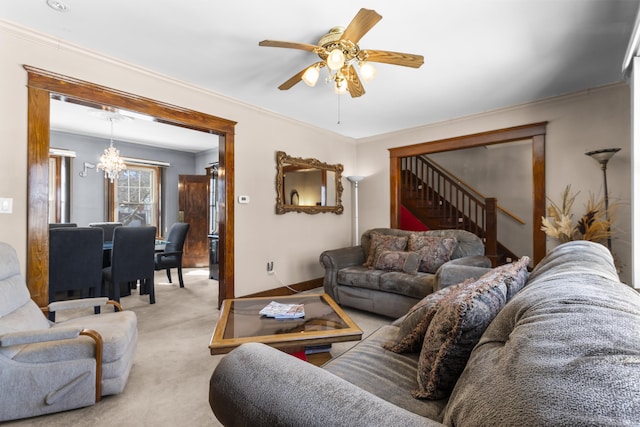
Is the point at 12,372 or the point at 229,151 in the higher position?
the point at 229,151

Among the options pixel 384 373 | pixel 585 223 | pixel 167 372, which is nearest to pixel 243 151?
pixel 167 372

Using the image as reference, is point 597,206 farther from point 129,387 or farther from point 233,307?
point 129,387

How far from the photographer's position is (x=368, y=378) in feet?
3.89

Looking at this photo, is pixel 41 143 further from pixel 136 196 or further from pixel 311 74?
pixel 136 196

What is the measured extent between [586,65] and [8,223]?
15.8 feet

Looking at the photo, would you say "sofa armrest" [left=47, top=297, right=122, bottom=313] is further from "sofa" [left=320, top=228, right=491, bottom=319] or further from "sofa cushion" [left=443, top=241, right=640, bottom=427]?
"sofa cushion" [left=443, top=241, right=640, bottom=427]

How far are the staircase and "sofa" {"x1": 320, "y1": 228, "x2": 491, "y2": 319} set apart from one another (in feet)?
7.02

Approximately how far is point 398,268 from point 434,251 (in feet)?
1.48

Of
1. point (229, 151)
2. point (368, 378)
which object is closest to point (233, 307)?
point (368, 378)

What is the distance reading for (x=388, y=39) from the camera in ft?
7.53

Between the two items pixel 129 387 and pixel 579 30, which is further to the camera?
pixel 579 30

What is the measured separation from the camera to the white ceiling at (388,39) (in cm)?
195

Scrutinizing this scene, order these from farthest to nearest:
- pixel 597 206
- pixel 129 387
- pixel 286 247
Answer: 1. pixel 286 247
2. pixel 597 206
3. pixel 129 387

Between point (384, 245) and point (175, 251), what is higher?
point (384, 245)
